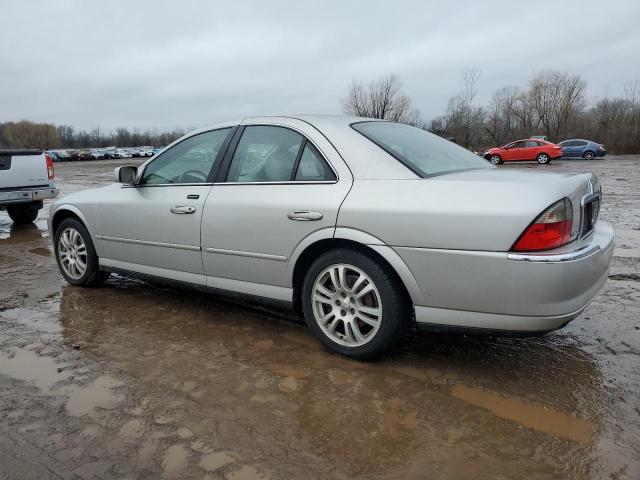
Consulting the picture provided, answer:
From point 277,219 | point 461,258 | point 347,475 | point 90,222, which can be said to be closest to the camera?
point 347,475

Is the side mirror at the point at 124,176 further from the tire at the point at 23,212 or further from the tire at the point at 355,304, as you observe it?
the tire at the point at 23,212

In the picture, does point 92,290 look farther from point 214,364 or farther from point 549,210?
point 549,210

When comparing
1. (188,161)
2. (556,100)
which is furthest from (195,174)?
(556,100)

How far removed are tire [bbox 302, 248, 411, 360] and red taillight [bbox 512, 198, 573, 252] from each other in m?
0.75

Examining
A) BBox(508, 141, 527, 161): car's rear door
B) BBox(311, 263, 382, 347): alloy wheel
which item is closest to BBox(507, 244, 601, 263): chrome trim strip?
BBox(311, 263, 382, 347): alloy wheel

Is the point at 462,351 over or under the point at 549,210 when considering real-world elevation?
under

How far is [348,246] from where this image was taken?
10.2ft

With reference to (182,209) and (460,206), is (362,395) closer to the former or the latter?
(460,206)

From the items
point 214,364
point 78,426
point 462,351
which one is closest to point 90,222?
point 214,364

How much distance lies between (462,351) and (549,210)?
46.9 inches

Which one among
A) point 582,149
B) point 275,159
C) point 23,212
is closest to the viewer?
point 275,159

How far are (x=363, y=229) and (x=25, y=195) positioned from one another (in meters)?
7.85

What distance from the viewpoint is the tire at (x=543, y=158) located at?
27422mm

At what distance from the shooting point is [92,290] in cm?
491
